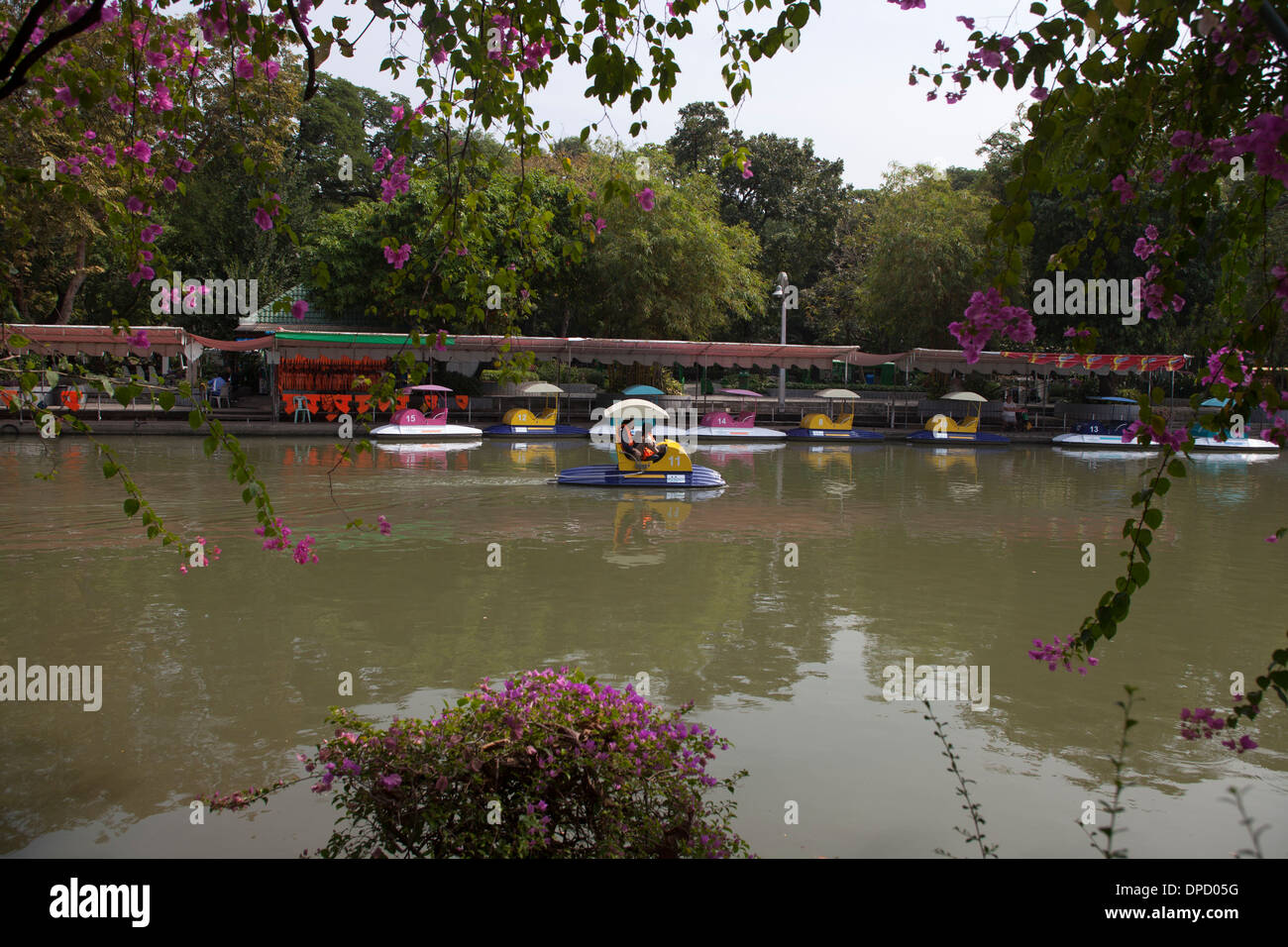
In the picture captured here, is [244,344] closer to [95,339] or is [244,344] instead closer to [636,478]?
[95,339]

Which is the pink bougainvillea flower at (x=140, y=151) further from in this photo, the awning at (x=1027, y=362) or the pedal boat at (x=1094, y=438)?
the awning at (x=1027, y=362)

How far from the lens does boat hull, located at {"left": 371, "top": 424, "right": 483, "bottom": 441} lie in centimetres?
2667

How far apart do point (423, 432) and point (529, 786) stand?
2429 centimetres

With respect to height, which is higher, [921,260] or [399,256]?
[921,260]

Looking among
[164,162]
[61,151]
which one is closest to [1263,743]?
[164,162]

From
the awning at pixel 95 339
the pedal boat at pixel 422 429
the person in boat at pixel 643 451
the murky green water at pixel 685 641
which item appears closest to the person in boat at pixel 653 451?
the person in boat at pixel 643 451

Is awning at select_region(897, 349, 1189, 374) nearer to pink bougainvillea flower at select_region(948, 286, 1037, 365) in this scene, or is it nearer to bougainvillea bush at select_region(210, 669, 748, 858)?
bougainvillea bush at select_region(210, 669, 748, 858)

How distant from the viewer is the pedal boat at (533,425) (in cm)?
2977

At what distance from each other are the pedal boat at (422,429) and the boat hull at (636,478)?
362 inches

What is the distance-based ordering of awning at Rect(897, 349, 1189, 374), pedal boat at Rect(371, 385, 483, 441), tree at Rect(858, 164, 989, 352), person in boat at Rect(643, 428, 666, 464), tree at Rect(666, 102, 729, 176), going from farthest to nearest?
tree at Rect(666, 102, 729, 176)
tree at Rect(858, 164, 989, 352)
awning at Rect(897, 349, 1189, 374)
pedal boat at Rect(371, 385, 483, 441)
person in boat at Rect(643, 428, 666, 464)

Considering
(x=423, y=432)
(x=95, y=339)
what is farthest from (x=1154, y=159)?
(x=95, y=339)

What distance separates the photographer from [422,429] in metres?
27.1

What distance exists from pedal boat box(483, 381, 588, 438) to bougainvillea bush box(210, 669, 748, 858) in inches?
1030

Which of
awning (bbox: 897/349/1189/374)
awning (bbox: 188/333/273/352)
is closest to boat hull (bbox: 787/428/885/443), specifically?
awning (bbox: 897/349/1189/374)
